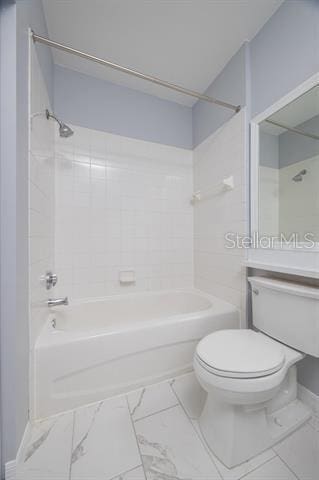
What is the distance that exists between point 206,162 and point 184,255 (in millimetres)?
962

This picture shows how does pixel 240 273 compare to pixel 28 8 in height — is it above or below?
below

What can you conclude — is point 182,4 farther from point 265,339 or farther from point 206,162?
point 265,339

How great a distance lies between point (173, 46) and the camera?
1430 millimetres

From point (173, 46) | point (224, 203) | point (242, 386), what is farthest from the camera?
point (224, 203)

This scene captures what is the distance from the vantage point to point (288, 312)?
1019 millimetres

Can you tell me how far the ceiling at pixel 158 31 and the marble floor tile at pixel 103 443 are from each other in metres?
2.39

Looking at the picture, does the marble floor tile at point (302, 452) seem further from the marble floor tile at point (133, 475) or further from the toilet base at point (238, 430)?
the marble floor tile at point (133, 475)

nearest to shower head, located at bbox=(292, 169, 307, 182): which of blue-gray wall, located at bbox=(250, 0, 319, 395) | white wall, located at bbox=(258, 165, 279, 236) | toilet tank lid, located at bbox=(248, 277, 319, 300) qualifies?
white wall, located at bbox=(258, 165, 279, 236)

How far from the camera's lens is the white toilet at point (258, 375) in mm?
783

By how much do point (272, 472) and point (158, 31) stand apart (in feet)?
8.18

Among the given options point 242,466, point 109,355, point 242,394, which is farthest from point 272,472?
point 109,355

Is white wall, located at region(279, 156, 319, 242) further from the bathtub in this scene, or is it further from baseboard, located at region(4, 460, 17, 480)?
baseboard, located at region(4, 460, 17, 480)

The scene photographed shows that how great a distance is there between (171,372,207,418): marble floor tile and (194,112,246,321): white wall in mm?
610

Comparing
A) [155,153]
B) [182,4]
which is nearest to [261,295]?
[155,153]
